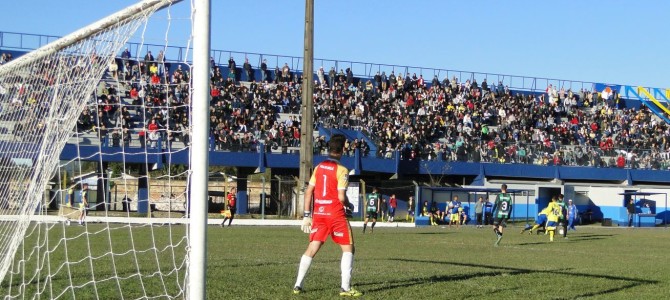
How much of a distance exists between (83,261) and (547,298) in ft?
24.3

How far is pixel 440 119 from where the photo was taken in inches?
2275

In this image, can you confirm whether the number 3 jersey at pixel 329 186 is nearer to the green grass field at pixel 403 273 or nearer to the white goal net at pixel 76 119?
the green grass field at pixel 403 273

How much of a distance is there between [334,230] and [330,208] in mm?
261

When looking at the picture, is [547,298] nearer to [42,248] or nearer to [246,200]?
[42,248]

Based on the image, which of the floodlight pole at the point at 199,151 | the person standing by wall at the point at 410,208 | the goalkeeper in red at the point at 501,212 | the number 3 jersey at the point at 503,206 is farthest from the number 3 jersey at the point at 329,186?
the person standing by wall at the point at 410,208

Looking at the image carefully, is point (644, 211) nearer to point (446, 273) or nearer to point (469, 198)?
point (469, 198)

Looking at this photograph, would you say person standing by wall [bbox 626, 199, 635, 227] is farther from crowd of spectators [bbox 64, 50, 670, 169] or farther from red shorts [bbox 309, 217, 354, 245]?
red shorts [bbox 309, 217, 354, 245]

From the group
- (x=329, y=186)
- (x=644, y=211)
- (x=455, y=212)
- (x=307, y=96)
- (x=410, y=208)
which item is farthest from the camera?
(x=644, y=211)

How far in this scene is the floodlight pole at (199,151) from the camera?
7.34m

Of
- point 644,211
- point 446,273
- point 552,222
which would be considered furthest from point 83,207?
point 644,211

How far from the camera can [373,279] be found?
13305mm

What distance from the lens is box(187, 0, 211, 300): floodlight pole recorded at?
7340mm

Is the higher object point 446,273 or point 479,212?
point 446,273

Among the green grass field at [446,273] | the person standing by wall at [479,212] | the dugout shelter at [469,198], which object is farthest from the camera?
the dugout shelter at [469,198]
